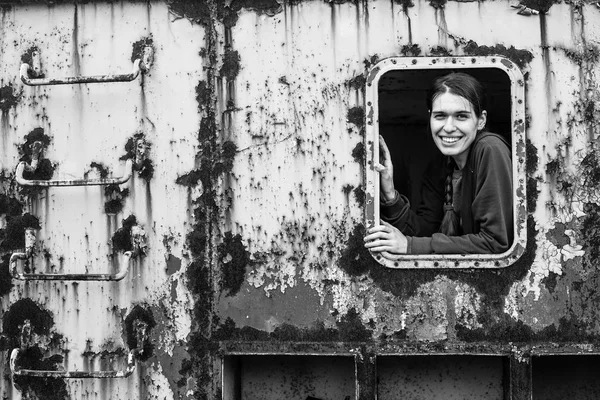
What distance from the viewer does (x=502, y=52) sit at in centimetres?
274

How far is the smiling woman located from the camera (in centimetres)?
276

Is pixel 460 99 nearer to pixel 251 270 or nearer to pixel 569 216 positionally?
pixel 569 216

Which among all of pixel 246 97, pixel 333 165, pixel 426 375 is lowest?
pixel 426 375

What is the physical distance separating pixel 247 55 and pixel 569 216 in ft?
4.50

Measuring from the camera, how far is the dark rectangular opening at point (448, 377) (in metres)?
3.02

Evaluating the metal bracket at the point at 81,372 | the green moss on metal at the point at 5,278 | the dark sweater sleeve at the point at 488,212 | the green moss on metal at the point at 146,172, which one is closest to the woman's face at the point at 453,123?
the dark sweater sleeve at the point at 488,212

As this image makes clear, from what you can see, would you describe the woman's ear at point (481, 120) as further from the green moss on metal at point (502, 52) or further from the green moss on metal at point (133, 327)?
the green moss on metal at point (133, 327)

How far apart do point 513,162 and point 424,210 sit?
75 centimetres

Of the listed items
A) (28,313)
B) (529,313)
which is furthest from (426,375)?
(28,313)

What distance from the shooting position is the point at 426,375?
120 inches

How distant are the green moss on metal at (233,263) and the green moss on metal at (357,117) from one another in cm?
62

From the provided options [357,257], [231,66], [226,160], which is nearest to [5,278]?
[226,160]

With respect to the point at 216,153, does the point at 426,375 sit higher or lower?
lower

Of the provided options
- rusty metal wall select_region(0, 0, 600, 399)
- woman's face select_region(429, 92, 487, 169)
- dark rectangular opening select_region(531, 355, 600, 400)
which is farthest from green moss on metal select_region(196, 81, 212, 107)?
dark rectangular opening select_region(531, 355, 600, 400)
